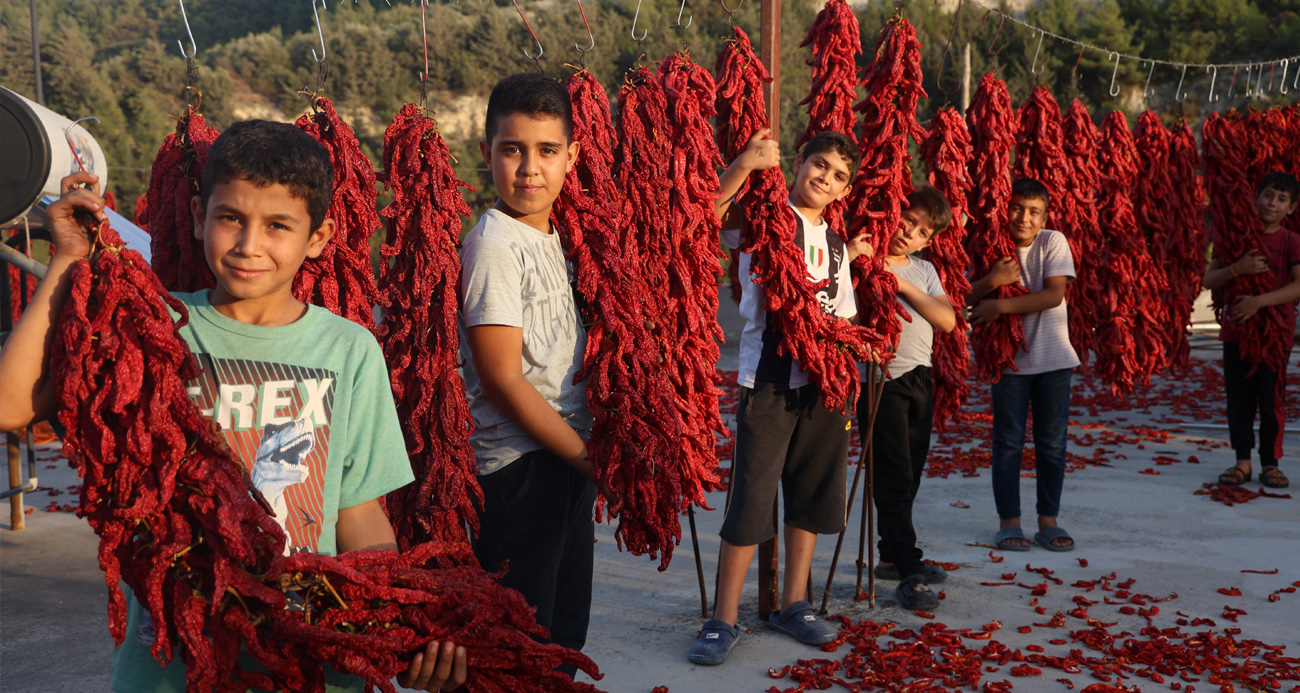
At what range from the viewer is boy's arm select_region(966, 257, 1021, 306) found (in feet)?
15.3

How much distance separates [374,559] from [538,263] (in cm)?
99

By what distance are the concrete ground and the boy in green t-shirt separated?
190 cm

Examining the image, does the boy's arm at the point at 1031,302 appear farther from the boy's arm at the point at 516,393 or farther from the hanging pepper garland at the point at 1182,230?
the boy's arm at the point at 516,393

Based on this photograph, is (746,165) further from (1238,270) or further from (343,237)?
(1238,270)

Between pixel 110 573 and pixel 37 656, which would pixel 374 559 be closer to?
pixel 110 573

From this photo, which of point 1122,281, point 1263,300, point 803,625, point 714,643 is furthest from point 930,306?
point 1263,300

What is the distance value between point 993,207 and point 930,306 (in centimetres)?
96

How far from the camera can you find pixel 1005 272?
4688mm

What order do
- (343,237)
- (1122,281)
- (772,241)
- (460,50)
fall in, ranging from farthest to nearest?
(460,50)
(1122,281)
(772,241)
(343,237)

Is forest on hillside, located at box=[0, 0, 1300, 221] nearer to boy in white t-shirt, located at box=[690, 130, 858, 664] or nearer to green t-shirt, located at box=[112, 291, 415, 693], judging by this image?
boy in white t-shirt, located at box=[690, 130, 858, 664]

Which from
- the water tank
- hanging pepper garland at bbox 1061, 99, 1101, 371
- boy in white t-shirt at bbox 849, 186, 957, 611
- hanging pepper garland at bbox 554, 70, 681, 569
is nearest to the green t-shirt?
hanging pepper garland at bbox 554, 70, 681, 569

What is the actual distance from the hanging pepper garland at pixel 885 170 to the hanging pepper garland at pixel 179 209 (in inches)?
107

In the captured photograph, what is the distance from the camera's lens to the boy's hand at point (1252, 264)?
19.3 ft

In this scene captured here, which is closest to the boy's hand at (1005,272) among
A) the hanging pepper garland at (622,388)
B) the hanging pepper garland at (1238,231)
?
the hanging pepper garland at (1238,231)
